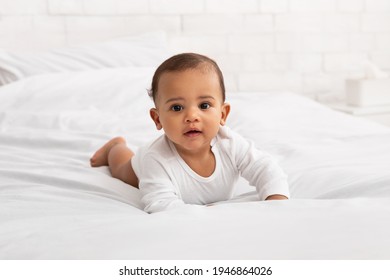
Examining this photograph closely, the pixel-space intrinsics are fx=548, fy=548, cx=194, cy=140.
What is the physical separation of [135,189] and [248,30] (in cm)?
179

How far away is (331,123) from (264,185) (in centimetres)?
81

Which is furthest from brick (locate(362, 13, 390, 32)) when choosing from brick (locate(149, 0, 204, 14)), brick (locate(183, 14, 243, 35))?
brick (locate(149, 0, 204, 14))

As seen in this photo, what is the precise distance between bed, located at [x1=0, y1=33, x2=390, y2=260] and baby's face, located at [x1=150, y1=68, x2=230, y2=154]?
0.16 m

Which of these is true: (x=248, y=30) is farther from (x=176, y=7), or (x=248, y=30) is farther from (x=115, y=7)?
(x=115, y=7)

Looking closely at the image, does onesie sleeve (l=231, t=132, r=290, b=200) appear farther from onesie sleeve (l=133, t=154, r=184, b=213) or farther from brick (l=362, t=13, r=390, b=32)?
brick (l=362, t=13, r=390, b=32)

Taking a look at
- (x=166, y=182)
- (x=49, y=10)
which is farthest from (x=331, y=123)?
(x=49, y=10)

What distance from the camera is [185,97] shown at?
3.78 feet

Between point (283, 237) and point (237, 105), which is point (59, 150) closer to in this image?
point (237, 105)

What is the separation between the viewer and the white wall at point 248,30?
2600 mm

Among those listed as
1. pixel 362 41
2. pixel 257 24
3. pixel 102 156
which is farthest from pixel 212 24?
pixel 102 156

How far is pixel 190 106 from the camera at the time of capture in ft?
3.79

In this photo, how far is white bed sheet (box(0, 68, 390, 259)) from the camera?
811 millimetres

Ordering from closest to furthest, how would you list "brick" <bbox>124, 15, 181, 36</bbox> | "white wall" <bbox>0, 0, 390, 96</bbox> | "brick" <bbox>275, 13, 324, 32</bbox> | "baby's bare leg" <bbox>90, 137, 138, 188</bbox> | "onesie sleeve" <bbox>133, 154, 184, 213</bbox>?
1. "onesie sleeve" <bbox>133, 154, 184, 213</bbox>
2. "baby's bare leg" <bbox>90, 137, 138, 188</bbox>
3. "white wall" <bbox>0, 0, 390, 96</bbox>
4. "brick" <bbox>124, 15, 181, 36</bbox>
5. "brick" <bbox>275, 13, 324, 32</bbox>

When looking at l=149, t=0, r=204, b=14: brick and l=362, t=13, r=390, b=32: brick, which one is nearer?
l=149, t=0, r=204, b=14: brick
